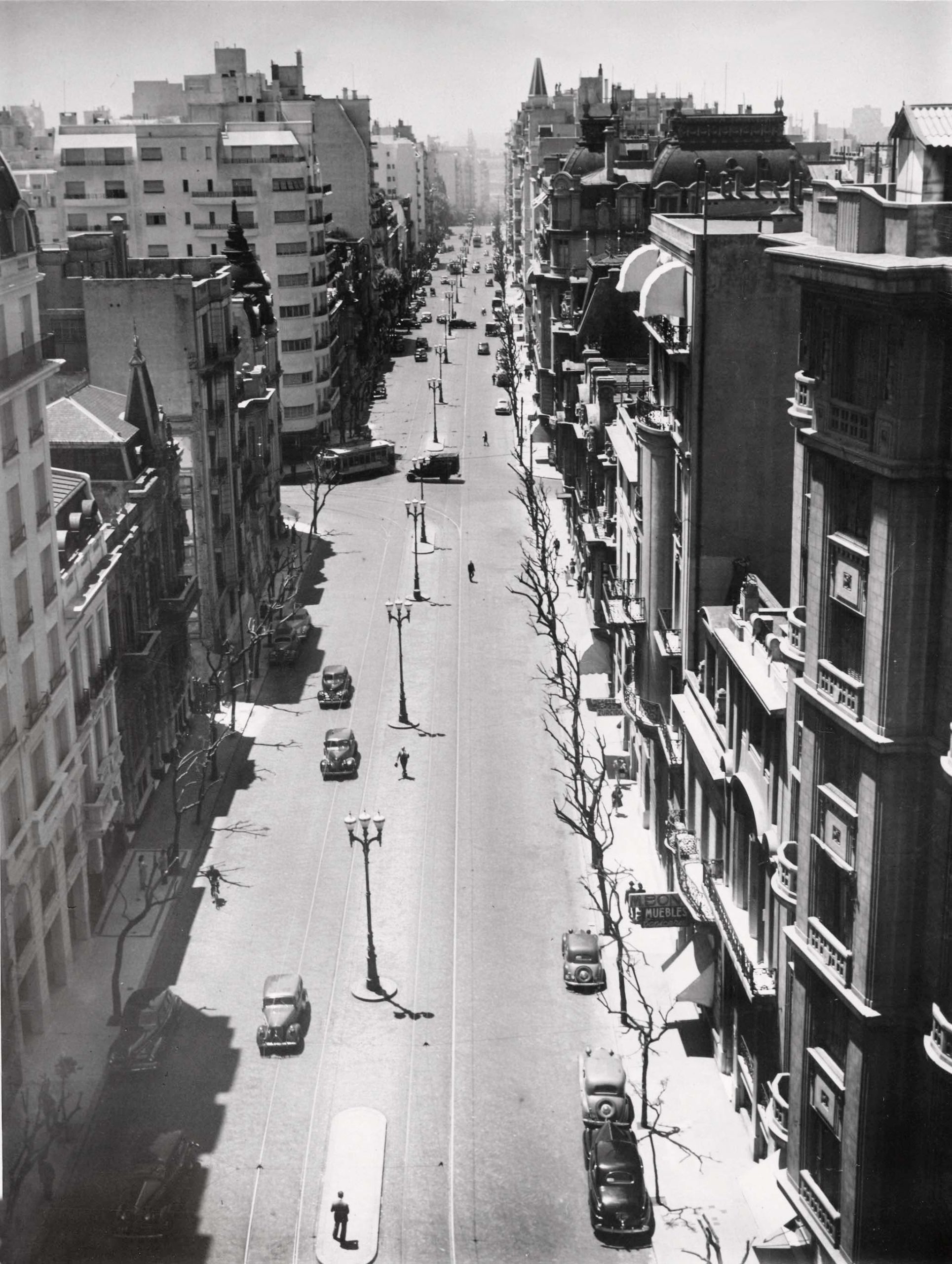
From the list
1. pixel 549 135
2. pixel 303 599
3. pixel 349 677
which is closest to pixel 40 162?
pixel 549 135

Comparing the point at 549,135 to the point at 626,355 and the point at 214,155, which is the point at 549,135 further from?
the point at 626,355

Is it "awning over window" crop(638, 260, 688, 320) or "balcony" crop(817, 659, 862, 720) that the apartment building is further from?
"balcony" crop(817, 659, 862, 720)

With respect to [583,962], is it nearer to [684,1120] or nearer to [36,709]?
[684,1120]

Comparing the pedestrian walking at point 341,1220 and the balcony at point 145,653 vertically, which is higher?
the balcony at point 145,653

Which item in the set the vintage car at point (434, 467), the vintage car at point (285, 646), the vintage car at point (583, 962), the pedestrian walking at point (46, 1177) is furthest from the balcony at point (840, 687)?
the vintage car at point (434, 467)

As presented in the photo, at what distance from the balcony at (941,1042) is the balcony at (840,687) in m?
5.57

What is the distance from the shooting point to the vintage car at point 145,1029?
42.3 metres

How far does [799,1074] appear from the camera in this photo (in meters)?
32.9

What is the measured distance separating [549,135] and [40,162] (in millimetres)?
62726

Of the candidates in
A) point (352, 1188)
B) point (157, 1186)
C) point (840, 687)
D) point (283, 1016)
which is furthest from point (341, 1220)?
point (840, 687)

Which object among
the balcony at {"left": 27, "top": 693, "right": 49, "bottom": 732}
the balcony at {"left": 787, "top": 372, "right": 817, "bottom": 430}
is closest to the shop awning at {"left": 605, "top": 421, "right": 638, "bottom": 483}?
the balcony at {"left": 27, "top": 693, "right": 49, "bottom": 732}

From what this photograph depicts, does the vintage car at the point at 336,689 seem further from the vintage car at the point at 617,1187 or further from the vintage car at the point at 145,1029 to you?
the vintage car at the point at 617,1187

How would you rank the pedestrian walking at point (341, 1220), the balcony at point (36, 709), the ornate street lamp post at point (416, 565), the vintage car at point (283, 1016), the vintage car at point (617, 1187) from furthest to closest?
the ornate street lamp post at point (416, 565) < the vintage car at point (283, 1016) < the balcony at point (36, 709) < the vintage car at point (617, 1187) < the pedestrian walking at point (341, 1220)

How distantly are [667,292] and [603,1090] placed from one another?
23923mm
